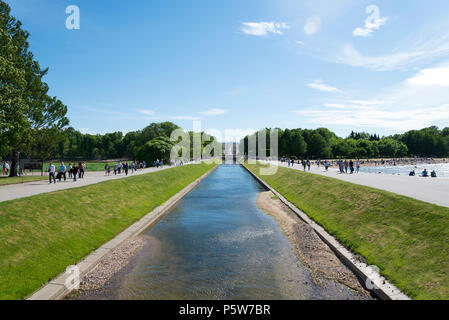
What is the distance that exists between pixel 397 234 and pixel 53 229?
53.3 ft

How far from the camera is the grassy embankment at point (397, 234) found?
9.00m

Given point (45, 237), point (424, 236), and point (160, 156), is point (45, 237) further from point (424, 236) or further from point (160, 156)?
point (160, 156)

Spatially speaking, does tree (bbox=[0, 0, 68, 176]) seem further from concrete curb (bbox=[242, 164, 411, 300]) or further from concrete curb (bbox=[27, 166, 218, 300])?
concrete curb (bbox=[242, 164, 411, 300])

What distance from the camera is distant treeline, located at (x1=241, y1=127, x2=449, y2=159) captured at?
431ft

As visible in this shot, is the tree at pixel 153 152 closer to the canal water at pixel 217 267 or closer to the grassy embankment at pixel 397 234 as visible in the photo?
the canal water at pixel 217 267

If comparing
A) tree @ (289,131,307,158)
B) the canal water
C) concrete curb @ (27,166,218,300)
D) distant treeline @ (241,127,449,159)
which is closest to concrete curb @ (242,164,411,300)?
the canal water

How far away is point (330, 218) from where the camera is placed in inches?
712

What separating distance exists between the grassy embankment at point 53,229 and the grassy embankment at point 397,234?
498 inches

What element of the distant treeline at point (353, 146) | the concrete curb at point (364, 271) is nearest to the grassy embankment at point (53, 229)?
the concrete curb at point (364, 271)

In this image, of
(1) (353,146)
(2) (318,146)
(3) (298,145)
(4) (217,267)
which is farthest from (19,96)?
(1) (353,146)

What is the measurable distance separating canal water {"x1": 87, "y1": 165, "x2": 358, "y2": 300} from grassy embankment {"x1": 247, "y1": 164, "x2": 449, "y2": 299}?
2161 mm

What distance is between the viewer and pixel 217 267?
472 inches
